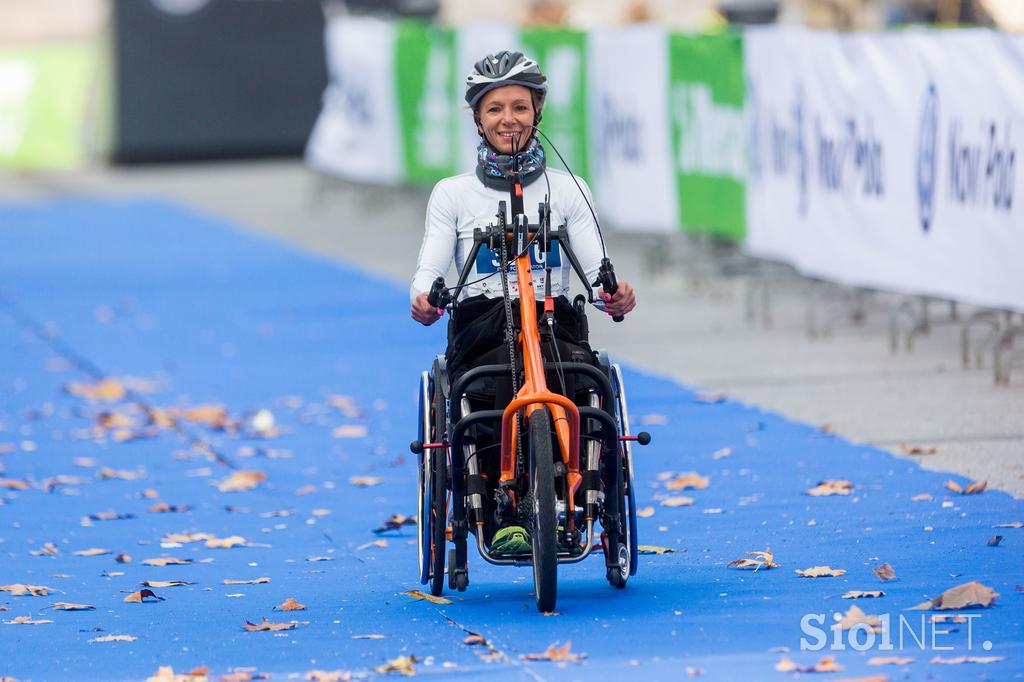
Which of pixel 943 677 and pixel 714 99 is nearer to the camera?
pixel 943 677

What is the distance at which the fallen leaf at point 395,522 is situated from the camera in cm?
854

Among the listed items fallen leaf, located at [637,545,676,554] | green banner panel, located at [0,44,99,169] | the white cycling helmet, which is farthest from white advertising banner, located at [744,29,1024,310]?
green banner panel, located at [0,44,99,169]

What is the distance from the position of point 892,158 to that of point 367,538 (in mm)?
5689

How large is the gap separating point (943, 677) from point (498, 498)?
5.49 ft

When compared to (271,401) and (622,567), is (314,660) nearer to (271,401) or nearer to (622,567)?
(622,567)

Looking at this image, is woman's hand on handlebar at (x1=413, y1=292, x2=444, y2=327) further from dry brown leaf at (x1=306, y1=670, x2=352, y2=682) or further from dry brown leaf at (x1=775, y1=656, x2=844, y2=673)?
dry brown leaf at (x1=775, y1=656, x2=844, y2=673)

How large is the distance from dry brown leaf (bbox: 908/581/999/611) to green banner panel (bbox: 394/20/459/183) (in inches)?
619

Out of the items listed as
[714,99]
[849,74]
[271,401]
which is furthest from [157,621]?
[714,99]

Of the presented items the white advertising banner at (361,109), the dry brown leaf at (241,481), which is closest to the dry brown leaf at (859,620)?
the dry brown leaf at (241,481)

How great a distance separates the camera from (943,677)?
5.73m

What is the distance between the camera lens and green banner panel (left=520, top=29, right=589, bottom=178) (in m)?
18.6

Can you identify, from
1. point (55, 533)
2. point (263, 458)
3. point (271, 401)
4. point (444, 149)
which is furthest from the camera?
point (444, 149)

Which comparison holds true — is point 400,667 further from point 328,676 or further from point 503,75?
point 503,75

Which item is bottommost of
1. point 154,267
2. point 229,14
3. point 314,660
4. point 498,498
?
point 314,660
